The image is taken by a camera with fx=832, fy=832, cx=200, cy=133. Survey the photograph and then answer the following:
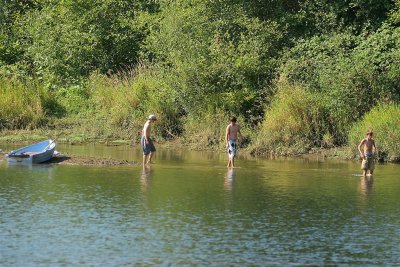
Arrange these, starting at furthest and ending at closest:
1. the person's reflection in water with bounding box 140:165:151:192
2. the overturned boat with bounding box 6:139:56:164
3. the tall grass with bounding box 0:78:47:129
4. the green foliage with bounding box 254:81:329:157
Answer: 1. the tall grass with bounding box 0:78:47:129
2. the green foliage with bounding box 254:81:329:157
3. the overturned boat with bounding box 6:139:56:164
4. the person's reflection in water with bounding box 140:165:151:192

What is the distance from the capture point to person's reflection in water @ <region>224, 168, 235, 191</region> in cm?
2247

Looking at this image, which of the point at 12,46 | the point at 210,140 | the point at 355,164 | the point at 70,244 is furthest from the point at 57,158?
the point at 12,46

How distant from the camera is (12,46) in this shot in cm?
4381

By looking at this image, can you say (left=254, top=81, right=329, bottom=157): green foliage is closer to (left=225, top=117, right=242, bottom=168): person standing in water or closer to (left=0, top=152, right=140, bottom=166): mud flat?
(left=225, top=117, right=242, bottom=168): person standing in water

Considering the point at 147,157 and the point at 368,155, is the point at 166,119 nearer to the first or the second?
the point at 147,157

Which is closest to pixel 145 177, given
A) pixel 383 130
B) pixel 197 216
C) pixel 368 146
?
pixel 197 216

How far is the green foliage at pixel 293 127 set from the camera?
31.3 meters

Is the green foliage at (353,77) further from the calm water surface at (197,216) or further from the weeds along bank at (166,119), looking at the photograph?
the calm water surface at (197,216)

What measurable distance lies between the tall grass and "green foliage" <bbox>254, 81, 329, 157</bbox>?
35.6 feet

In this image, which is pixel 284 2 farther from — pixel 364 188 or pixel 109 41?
pixel 364 188

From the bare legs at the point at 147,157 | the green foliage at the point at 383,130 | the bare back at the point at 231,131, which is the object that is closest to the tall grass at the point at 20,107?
the bare legs at the point at 147,157

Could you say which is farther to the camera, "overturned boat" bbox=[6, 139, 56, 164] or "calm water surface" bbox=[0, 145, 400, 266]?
"overturned boat" bbox=[6, 139, 56, 164]

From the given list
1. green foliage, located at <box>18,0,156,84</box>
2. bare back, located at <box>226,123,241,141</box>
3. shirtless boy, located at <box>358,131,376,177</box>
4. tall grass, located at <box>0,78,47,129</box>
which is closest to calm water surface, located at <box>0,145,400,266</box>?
shirtless boy, located at <box>358,131,376,177</box>

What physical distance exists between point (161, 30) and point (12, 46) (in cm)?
1063
